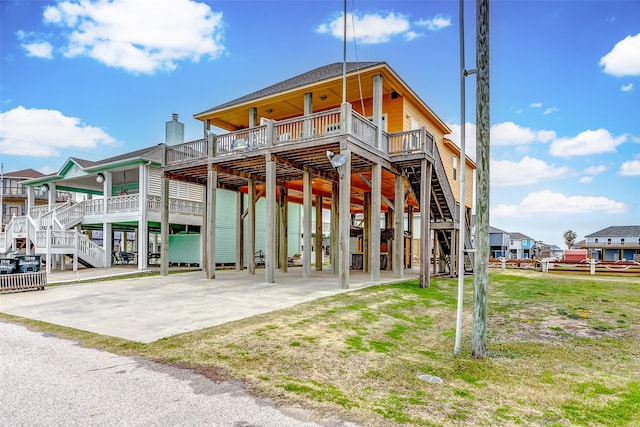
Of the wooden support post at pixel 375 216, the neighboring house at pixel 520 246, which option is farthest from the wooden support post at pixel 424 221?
the neighboring house at pixel 520 246

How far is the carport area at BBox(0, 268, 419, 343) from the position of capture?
7.26 metres

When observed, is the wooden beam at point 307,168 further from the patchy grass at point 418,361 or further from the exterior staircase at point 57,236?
the exterior staircase at point 57,236

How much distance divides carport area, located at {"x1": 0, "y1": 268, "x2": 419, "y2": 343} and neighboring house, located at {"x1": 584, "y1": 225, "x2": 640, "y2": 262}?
2577 inches

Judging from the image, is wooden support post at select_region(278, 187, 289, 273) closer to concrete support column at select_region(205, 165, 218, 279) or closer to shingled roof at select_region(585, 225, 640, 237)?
concrete support column at select_region(205, 165, 218, 279)

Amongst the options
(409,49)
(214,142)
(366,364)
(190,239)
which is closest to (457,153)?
(409,49)

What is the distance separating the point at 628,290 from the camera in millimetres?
14305

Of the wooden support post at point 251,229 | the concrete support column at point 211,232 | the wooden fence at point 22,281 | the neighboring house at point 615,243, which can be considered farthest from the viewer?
the neighboring house at point 615,243

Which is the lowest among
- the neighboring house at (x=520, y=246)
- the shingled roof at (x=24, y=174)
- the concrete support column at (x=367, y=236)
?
the neighboring house at (x=520, y=246)

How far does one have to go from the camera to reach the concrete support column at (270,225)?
40.7 ft

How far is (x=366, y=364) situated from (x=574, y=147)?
29.6 metres

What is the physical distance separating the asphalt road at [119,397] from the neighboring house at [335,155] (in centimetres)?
717

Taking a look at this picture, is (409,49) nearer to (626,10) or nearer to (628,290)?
(626,10)

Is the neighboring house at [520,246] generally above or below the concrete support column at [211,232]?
below

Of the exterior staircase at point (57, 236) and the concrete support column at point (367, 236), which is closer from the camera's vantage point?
the concrete support column at point (367, 236)
